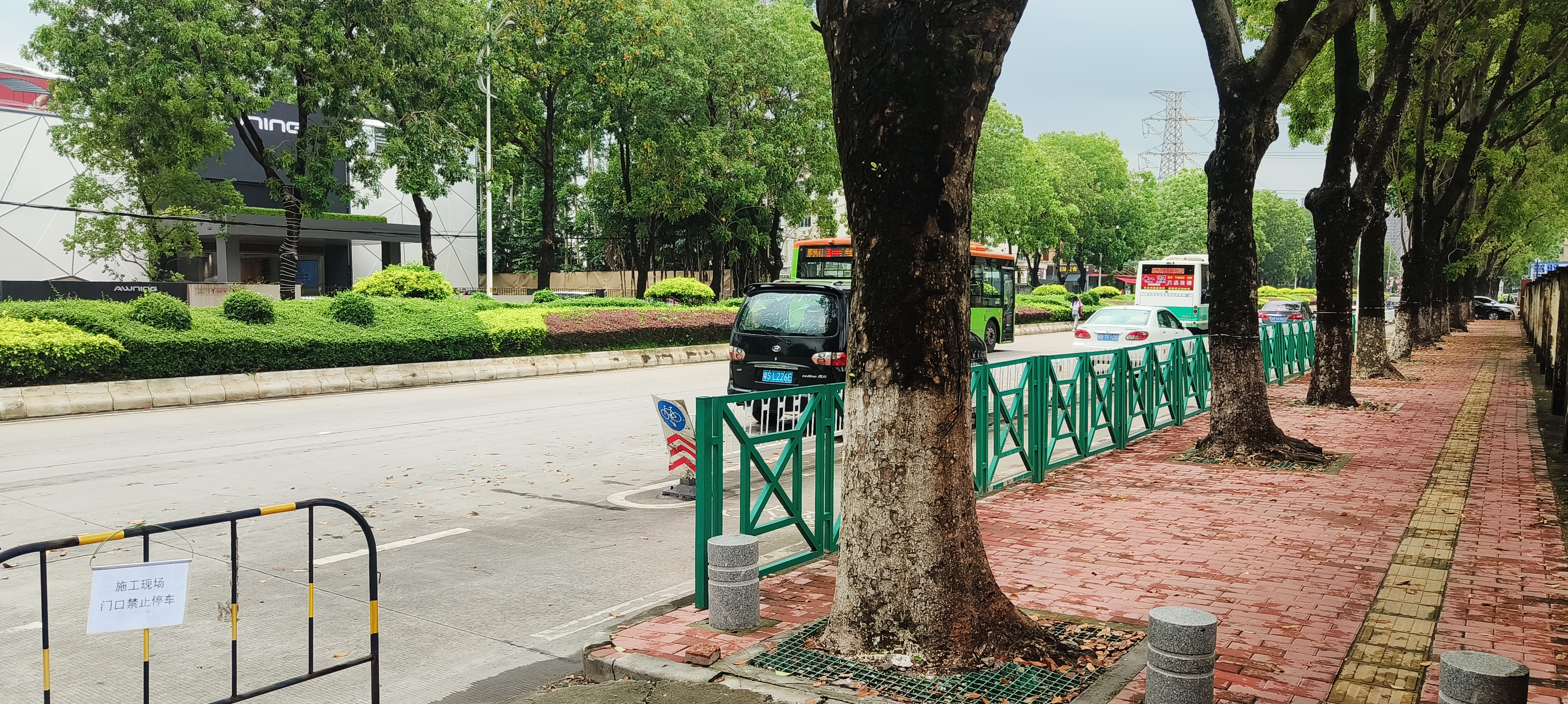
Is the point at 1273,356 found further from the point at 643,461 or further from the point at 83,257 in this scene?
the point at 83,257

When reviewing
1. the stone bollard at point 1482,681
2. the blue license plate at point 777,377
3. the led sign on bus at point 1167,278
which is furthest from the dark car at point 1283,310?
the stone bollard at point 1482,681

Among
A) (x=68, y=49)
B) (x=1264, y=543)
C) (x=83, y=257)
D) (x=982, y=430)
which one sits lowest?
(x=1264, y=543)

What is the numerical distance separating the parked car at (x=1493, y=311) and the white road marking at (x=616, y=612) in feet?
244

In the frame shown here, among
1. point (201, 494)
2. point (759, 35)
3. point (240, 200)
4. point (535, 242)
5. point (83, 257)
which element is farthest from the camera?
point (535, 242)

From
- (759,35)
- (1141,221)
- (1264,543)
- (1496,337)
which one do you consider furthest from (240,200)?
(1141,221)

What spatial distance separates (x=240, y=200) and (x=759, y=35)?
16.5m

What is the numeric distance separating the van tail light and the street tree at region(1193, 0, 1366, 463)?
12.8 feet

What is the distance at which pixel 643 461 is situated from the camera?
34.8ft

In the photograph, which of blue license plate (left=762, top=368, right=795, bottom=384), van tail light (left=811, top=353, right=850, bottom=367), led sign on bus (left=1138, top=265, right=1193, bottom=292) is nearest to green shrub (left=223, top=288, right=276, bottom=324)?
blue license plate (left=762, top=368, right=795, bottom=384)

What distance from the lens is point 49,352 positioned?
45.3 ft

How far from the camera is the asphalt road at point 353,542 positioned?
489 cm

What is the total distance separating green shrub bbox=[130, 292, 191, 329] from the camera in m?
15.6

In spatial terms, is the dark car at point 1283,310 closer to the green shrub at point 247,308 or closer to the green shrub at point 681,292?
the green shrub at point 681,292

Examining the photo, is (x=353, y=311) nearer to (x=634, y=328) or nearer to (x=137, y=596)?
(x=634, y=328)
